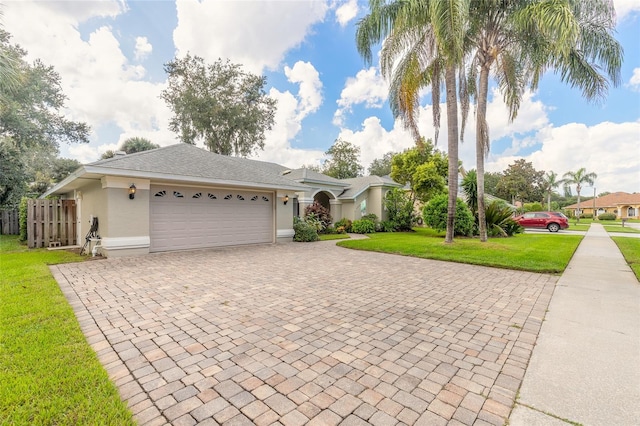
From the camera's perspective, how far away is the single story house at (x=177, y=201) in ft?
27.8

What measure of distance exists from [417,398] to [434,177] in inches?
792

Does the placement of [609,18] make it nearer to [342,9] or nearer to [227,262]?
[342,9]

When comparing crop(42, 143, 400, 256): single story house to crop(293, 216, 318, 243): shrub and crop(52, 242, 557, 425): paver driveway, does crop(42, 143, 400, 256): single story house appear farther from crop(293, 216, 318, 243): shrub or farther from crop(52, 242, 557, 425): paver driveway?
crop(52, 242, 557, 425): paver driveway

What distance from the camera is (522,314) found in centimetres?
434

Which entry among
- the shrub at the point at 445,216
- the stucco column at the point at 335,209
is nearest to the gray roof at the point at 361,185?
the stucco column at the point at 335,209

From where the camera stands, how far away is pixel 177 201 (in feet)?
32.2

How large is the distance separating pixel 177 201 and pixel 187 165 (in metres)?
1.33

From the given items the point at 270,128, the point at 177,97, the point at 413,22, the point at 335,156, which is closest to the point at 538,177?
the point at 335,156

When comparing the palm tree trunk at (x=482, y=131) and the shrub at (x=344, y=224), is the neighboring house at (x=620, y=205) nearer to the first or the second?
the palm tree trunk at (x=482, y=131)

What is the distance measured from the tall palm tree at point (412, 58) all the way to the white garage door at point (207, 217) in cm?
681

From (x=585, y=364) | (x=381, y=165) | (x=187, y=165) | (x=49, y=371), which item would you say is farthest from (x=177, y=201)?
(x=381, y=165)

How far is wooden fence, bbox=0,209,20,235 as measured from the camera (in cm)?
1497

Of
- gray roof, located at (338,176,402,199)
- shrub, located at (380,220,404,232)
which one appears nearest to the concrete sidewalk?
shrub, located at (380,220,404,232)

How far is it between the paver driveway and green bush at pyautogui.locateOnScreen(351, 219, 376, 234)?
11170 millimetres
